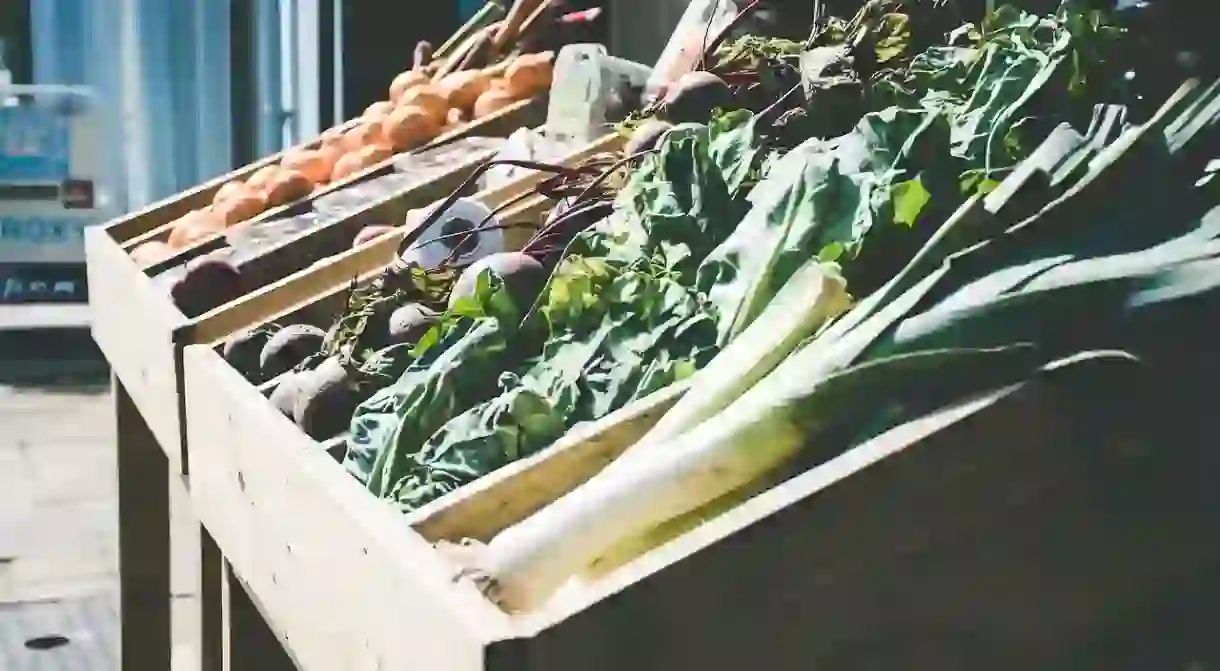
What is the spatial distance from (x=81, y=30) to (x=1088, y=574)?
819cm

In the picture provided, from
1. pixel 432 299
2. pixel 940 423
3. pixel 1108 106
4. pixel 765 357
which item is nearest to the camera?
pixel 940 423

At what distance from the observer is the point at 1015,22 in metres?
1.43

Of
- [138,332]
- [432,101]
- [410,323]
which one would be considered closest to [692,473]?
[410,323]

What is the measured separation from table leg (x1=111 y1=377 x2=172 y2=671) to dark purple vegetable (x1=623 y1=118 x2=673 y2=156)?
1.45 meters

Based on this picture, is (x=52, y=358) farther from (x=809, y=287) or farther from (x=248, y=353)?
(x=809, y=287)

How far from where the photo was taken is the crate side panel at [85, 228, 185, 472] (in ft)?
6.38

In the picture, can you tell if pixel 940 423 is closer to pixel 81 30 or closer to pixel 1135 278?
pixel 1135 278

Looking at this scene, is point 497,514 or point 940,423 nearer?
point 940,423

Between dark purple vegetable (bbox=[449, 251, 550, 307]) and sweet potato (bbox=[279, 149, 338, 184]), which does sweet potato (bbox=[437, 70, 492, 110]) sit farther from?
dark purple vegetable (bbox=[449, 251, 550, 307])

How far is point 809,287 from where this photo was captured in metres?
1.08

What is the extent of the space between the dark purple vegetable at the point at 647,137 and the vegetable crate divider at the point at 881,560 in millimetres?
685

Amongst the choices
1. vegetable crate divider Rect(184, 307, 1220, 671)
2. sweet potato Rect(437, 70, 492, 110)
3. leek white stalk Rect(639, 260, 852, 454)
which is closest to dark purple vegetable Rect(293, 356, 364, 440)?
vegetable crate divider Rect(184, 307, 1220, 671)

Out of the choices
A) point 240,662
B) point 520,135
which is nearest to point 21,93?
point 520,135

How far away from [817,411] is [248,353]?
3.41ft
